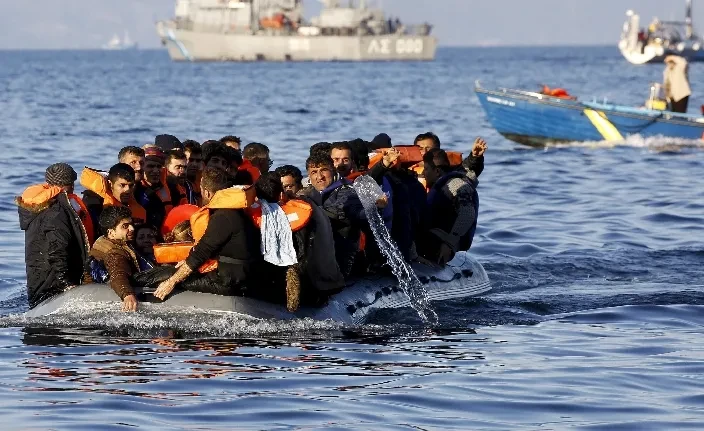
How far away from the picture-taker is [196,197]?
47.1 feet

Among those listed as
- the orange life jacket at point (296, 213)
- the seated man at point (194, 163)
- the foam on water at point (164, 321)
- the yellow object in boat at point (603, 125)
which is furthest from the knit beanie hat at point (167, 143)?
the yellow object in boat at point (603, 125)

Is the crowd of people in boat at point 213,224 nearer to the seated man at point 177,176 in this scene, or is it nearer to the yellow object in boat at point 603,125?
the seated man at point 177,176

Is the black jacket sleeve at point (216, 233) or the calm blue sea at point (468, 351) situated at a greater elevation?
the black jacket sleeve at point (216, 233)

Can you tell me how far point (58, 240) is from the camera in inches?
497

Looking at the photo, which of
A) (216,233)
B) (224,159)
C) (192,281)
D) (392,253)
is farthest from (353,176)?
(216,233)

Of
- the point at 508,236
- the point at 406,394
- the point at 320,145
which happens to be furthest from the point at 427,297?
the point at 508,236

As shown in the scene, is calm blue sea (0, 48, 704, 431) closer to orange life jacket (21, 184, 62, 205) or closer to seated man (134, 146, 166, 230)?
orange life jacket (21, 184, 62, 205)

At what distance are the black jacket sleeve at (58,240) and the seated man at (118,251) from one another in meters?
0.35

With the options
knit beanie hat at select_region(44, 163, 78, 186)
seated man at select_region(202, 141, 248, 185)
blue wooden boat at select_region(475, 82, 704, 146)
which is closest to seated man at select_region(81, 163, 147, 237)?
knit beanie hat at select_region(44, 163, 78, 186)

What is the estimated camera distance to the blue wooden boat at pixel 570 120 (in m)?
32.2

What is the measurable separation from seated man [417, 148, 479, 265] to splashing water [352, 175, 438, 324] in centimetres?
72

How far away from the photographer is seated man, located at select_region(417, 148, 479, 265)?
15758 mm

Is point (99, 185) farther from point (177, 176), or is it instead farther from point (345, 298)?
point (345, 298)

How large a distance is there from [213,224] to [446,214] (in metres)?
4.52
